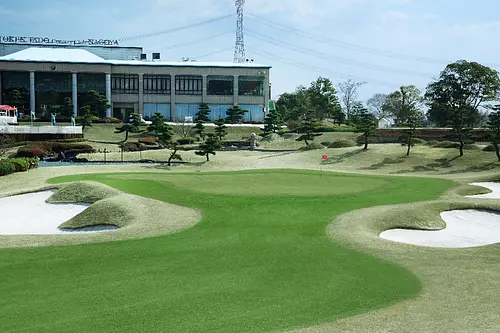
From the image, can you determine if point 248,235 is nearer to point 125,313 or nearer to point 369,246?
point 369,246

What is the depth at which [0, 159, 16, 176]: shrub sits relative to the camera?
38.8 metres

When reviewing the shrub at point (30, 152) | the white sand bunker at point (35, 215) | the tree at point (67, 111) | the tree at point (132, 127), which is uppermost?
the tree at point (67, 111)

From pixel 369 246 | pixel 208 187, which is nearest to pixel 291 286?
pixel 369 246

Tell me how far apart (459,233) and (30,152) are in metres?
44.7

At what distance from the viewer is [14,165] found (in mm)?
40750

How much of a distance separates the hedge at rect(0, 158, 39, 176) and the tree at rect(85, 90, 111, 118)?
50377 mm

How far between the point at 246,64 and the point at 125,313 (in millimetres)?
98087

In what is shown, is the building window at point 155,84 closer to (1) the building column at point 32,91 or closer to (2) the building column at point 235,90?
(2) the building column at point 235,90

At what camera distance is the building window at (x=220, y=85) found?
10388 centimetres

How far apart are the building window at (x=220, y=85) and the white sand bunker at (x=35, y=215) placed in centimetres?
7524

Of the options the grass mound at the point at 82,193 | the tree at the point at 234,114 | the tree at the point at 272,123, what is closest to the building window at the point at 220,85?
the tree at the point at 234,114

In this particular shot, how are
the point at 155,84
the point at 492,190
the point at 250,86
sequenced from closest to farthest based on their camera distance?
the point at 492,190 < the point at 155,84 < the point at 250,86

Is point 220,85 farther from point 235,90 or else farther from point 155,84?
point 155,84

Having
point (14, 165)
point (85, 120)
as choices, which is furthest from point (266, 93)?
point (14, 165)
